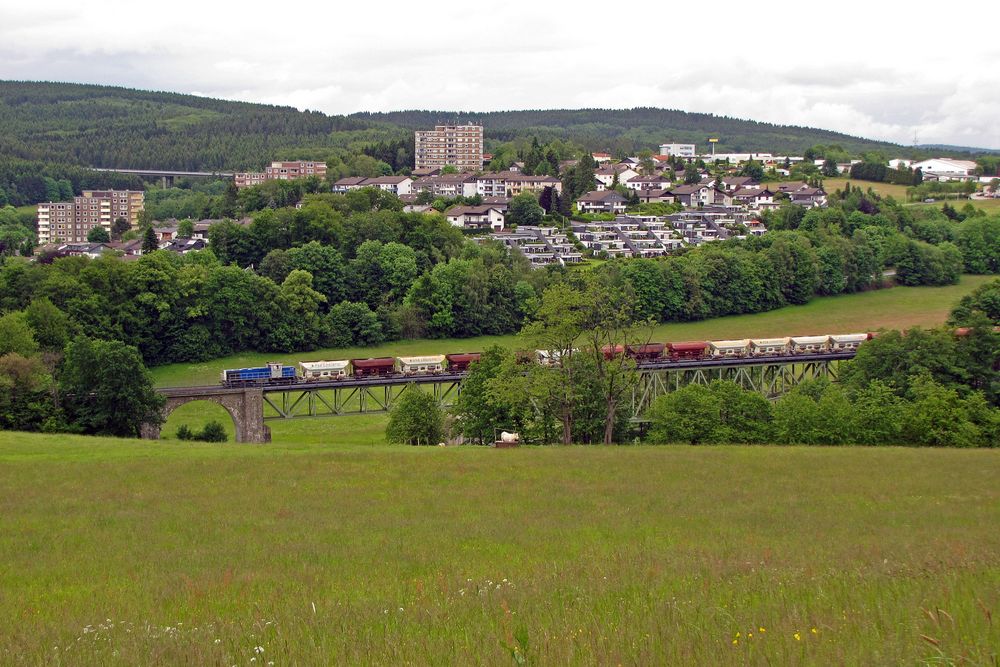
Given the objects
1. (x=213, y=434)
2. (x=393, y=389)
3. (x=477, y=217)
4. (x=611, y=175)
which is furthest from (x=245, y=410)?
(x=611, y=175)

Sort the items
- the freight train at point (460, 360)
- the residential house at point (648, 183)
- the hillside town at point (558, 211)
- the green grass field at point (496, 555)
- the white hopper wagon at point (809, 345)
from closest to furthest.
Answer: the green grass field at point (496, 555)
the freight train at point (460, 360)
the white hopper wagon at point (809, 345)
the hillside town at point (558, 211)
the residential house at point (648, 183)

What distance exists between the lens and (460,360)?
246ft

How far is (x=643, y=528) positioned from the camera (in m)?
27.0

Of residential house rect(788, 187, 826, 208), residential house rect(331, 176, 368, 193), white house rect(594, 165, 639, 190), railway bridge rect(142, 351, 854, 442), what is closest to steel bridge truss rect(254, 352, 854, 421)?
railway bridge rect(142, 351, 854, 442)

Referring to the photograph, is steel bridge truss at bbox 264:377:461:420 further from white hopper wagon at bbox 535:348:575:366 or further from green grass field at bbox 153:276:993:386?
green grass field at bbox 153:276:993:386

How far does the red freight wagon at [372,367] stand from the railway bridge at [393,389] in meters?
0.97

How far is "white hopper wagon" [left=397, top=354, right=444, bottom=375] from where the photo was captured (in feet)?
239

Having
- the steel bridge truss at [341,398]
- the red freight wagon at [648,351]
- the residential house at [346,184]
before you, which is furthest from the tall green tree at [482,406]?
the residential house at [346,184]

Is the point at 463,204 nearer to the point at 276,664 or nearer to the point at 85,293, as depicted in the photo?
the point at 85,293

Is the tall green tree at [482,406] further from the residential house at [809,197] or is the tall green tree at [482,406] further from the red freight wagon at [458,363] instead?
the residential house at [809,197]

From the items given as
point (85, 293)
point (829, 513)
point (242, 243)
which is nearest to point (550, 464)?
point (829, 513)

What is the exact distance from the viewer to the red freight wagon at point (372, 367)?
71312mm

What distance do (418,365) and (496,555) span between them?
1997 inches

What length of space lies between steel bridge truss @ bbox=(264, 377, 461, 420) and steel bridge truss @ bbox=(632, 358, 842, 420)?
12.5 meters
